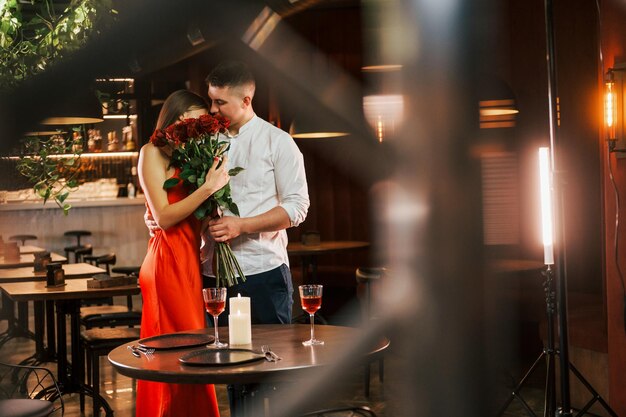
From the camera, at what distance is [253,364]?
1656 mm

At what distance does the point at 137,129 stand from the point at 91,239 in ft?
5.82

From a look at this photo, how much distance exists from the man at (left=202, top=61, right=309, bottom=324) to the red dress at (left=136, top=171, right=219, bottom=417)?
0.06 metres

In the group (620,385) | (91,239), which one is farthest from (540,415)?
(91,239)

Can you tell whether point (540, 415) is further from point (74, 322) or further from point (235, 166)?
point (74, 322)

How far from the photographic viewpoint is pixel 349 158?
7121 mm

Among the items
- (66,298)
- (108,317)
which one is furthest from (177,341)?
(108,317)

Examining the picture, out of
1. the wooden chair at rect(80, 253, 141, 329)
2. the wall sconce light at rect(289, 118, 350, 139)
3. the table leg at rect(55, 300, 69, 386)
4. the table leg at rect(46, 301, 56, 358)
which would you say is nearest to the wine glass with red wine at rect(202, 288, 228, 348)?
the table leg at rect(55, 300, 69, 386)

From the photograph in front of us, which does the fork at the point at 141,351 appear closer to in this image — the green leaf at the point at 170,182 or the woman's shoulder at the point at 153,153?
the green leaf at the point at 170,182

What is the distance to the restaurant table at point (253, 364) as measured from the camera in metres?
1.58

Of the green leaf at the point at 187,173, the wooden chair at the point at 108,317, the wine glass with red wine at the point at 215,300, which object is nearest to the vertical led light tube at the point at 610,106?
the green leaf at the point at 187,173

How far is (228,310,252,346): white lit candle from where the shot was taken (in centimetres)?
191

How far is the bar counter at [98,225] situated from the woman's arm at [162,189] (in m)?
6.81

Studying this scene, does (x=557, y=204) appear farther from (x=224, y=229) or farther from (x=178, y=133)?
(x=178, y=133)

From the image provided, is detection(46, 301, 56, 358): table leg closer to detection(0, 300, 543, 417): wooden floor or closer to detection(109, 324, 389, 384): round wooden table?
detection(0, 300, 543, 417): wooden floor
